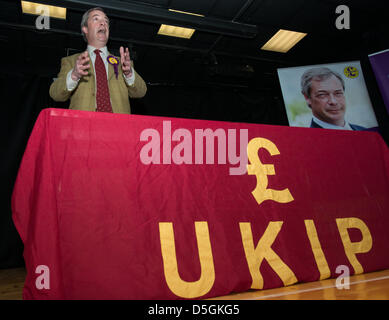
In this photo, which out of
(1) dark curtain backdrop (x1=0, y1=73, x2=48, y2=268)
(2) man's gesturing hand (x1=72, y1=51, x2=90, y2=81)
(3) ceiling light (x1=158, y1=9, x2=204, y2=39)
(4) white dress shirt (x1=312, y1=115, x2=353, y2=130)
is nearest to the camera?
(2) man's gesturing hand (x1=72, y1=51, x2=90, y2=81)

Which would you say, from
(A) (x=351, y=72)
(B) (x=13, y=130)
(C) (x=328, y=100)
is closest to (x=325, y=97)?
(C) (x=328, y=100)

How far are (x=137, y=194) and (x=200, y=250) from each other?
1.02 ft

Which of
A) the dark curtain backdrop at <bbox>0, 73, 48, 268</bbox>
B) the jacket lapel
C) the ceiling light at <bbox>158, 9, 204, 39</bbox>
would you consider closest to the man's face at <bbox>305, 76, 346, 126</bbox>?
the ceiling light at <bbox>158, 9, 204, 39</bbox>

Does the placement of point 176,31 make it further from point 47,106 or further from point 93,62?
point 93,62

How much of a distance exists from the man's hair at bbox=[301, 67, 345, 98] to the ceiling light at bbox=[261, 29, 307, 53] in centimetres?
102

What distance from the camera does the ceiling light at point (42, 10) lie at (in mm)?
3029

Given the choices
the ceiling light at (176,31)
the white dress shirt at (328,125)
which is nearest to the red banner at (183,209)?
the white dress shirt at (328,125)

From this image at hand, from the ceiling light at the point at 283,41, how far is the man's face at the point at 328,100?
1154 millimetres

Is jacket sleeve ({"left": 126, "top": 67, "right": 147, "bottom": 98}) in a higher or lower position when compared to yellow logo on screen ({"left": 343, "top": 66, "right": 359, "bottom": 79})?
lower

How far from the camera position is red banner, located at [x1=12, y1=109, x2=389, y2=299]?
85 centimetres

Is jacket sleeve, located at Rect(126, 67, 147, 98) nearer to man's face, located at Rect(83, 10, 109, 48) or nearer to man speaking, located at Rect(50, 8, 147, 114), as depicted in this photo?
man speaking, located at Rect(50, 8, 147, 114)

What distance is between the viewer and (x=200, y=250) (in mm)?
983

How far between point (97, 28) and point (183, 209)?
111cm
